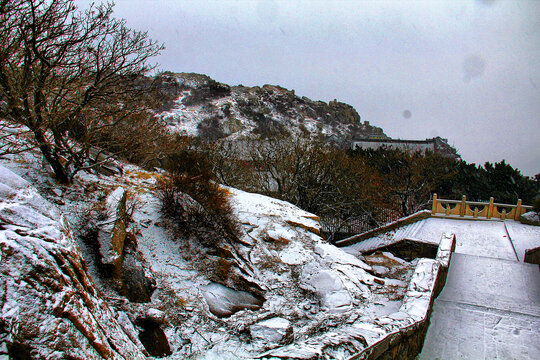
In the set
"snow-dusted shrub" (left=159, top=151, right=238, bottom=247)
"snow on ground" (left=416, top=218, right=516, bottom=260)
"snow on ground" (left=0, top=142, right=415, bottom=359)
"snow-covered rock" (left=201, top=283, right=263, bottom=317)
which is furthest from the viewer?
"snow on ground" (left=416, top=218, right=516, bottom=260)

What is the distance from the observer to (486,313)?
5262 mm

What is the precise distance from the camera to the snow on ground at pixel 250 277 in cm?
401

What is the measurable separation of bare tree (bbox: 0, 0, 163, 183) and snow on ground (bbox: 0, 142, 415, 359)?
112cm

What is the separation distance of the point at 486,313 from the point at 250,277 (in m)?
4.24

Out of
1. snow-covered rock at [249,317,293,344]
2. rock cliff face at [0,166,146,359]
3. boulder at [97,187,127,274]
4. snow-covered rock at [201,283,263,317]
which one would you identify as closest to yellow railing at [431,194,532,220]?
snow-covered rock at [201,283,263,317]

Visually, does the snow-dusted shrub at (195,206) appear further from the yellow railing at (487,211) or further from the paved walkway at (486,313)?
the yellow railing at (487,211)

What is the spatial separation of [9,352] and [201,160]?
6208 millimetres

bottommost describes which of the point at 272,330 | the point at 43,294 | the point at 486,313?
the point at 272,330

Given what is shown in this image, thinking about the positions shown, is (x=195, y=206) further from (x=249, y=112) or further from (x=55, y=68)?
(x=249, y=112)

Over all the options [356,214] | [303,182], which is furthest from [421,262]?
[356,214]

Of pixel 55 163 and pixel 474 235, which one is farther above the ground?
pixel 55 163

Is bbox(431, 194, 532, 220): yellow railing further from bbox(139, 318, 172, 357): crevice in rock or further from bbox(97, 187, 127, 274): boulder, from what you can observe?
bbox(139, 318, 172, 357): crevice in rock

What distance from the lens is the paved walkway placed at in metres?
4.29

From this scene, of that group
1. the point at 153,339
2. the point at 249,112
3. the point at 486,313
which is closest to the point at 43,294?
the point at 153,339
